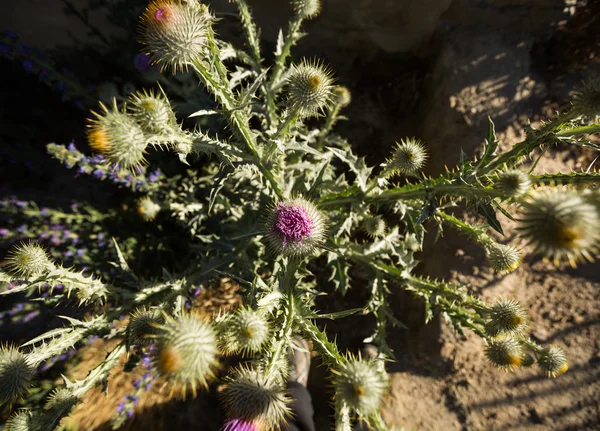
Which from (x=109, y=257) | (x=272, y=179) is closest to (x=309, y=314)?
(x=272, y=179)

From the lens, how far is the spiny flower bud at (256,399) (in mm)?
1910

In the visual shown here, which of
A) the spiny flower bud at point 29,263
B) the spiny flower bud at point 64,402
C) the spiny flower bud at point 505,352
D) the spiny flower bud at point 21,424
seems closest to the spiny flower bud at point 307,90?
the spiny flower bud at point 29,263

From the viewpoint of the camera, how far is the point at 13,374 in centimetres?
218

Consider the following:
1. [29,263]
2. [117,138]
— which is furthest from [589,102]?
[29,263]

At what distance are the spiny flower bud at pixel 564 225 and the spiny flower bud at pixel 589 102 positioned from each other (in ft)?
2.23

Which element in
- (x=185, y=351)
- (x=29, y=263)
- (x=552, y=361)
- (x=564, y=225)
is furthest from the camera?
(x=552, y=361)

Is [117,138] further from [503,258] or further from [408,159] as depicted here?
[503,258]

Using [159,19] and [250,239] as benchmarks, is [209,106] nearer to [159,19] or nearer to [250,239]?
[250,239]

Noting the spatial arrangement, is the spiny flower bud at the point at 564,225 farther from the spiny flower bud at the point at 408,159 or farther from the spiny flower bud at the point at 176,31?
the spiny flower bud at the point at 176,31

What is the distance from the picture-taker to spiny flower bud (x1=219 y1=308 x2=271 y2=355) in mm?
1930

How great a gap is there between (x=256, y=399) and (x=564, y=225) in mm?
1815

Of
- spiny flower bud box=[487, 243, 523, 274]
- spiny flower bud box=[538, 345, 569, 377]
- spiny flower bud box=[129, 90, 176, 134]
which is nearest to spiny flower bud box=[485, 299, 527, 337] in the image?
spiny flower bud box=[487, 243, 523, 274]

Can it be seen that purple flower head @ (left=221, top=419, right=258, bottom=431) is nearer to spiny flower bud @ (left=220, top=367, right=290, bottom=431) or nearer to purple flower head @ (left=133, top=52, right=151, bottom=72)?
spiny flower bud @ (left=220, top=367, right=290, bottom=431)

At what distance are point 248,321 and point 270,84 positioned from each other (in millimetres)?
2275
